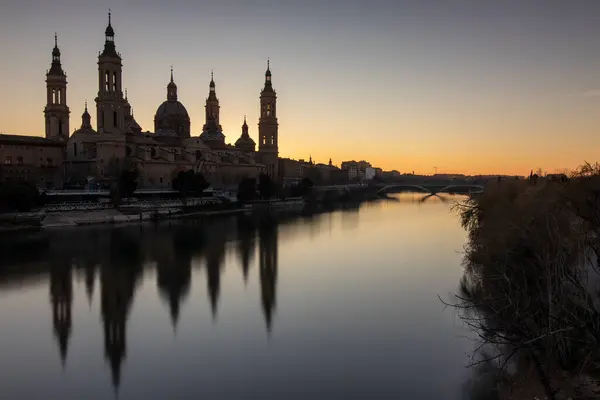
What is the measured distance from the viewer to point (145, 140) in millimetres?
19312

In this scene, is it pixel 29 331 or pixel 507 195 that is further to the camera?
pixel 507 195

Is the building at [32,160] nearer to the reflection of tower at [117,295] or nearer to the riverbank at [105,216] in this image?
the riverbank at [105,216]

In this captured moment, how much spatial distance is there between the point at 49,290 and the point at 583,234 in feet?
19.4

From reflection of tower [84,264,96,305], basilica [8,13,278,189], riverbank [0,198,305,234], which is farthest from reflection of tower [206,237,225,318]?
basilica [8,13,278,189]

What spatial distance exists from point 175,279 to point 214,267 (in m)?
1.00

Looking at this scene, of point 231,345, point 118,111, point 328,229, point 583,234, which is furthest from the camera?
point 118,111

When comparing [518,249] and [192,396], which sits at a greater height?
[518,249]

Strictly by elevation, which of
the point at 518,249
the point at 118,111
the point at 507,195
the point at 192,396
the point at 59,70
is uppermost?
the point at 59,70

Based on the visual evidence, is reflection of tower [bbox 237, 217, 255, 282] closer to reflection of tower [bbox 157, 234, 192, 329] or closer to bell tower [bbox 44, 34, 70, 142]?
reflection of tower [bbox 157, 234, 192, 329]

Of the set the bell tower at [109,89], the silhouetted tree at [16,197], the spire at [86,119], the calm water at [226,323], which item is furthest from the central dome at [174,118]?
the calm water at [226,323]

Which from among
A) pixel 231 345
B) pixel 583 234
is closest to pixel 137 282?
pixel 231 345

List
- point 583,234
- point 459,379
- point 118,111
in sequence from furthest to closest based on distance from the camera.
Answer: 1. point 118,111
2. point 459,379
3. point 583,234

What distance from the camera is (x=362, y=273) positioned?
758 cm

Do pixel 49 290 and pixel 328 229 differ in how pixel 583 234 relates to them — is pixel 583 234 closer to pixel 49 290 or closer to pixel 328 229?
pixel 49 290
